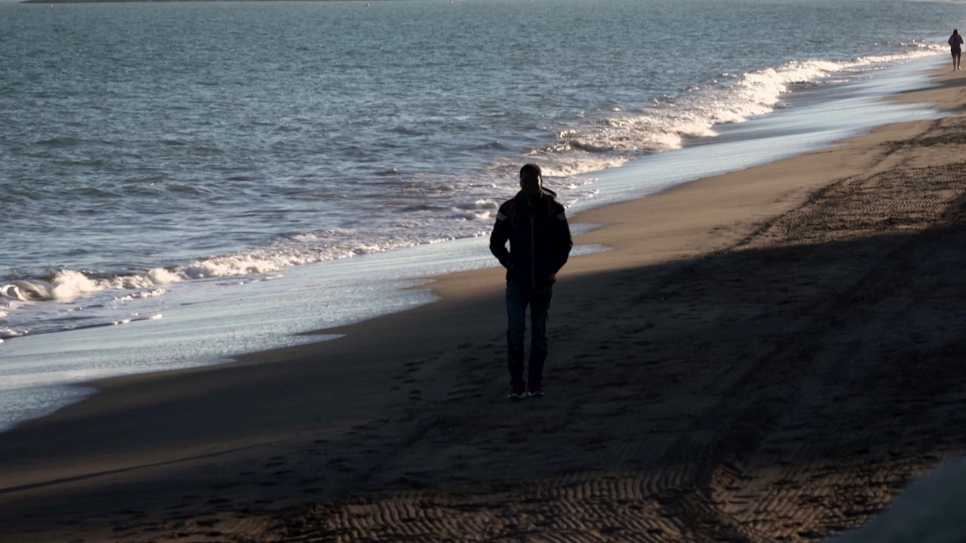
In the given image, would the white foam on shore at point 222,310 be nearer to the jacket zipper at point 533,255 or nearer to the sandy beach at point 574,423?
the sandy beach at point 574,423

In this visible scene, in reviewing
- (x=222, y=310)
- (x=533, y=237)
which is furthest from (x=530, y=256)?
(x=222, y=310)

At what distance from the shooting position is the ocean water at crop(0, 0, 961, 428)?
10609mm

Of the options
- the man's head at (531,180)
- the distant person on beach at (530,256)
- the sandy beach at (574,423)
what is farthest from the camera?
the distant person on beach at (530,256)

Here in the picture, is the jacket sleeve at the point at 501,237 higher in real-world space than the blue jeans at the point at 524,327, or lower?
higher

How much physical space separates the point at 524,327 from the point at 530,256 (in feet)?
1.55

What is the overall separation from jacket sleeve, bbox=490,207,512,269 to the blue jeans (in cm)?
18

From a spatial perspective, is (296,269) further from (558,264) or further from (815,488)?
(815,488)

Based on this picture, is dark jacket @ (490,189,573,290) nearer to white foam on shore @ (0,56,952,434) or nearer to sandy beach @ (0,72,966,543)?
sandy beach @ (0,72,966,543)

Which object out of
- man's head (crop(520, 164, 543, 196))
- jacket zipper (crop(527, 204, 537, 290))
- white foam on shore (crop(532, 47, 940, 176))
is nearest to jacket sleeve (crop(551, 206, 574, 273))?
jacket zipper (crop(527, 204, 537, 290))

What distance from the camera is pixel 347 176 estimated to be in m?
21.3

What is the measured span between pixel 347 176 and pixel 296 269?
28.0 feet

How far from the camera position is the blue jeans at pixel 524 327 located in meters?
6.96

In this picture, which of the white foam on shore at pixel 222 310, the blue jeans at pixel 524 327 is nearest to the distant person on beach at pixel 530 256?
the blue jeans at pixel 524 327

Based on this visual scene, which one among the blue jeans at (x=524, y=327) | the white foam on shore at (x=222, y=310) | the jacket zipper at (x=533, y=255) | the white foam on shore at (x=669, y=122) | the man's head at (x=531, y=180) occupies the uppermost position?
the man's head at (x=531, y=180)
